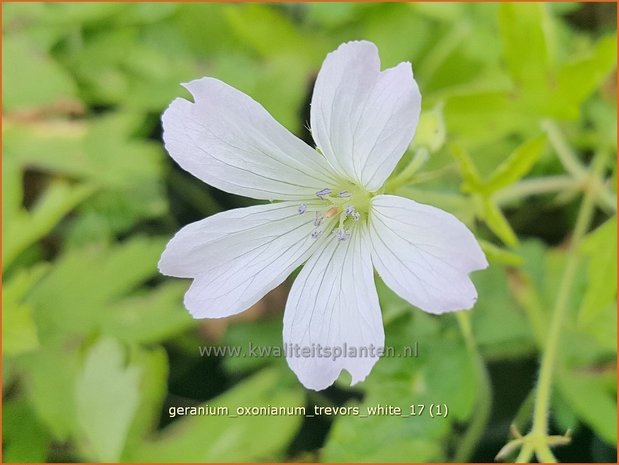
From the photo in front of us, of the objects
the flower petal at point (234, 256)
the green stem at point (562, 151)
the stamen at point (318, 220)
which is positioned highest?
the green stem at point (562, 151)

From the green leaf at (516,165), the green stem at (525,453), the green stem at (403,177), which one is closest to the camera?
the green stem at (403,177)

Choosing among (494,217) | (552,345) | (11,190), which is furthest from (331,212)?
(11,190)

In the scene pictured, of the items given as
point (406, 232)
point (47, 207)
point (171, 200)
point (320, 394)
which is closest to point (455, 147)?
point (406, 232)

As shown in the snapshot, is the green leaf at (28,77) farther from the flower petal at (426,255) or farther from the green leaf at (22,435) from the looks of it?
the flower petal at (426,255)

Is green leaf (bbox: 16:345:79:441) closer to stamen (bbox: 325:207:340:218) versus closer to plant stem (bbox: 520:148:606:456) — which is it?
stamen (bbox: 325:207:340:218)

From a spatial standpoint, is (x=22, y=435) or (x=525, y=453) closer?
(x=525, y=453)

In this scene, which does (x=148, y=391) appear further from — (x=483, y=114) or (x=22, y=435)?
(x=483, y=114)

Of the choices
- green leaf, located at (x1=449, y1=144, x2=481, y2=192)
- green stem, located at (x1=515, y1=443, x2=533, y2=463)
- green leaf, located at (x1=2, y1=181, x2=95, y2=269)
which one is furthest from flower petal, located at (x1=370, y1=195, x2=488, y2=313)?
green leaf, located at (x1=2, y1=181, x2=95, y2=269)

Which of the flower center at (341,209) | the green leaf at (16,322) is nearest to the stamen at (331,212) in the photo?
the flower center at (341,209)
